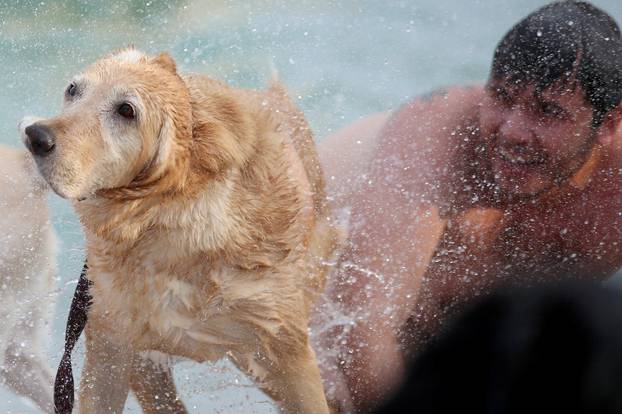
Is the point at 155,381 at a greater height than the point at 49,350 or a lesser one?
greater

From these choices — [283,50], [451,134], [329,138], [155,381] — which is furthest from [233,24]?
[155,381]

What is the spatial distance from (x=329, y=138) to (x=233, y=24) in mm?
2966

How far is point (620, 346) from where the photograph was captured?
3.85 feet

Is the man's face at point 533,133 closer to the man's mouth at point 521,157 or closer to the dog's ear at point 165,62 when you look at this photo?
the man's mouth at point 521,157

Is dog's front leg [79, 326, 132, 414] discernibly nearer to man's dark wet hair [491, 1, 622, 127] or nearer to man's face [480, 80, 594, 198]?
man's face [480, 80, 594, 198]

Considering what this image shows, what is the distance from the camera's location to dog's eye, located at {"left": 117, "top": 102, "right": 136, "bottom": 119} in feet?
9.77

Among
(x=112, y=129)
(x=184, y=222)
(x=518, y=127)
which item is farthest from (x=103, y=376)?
(x=518, y=127)

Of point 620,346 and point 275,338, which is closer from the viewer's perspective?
point 620,346

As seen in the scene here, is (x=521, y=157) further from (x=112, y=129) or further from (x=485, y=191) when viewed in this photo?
(x=112, y=129)

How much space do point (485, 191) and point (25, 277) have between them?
95.0 inches

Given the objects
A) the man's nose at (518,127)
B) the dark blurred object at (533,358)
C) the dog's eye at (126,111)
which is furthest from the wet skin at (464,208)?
the dark blurred object at (533,358)

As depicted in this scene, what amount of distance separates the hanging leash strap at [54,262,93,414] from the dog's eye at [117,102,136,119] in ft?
2.60

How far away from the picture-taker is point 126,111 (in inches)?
117

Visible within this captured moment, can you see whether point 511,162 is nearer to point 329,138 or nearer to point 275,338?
point 329,138
